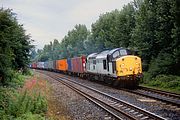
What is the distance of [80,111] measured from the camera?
59.7ft

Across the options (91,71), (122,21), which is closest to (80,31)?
(122,21)

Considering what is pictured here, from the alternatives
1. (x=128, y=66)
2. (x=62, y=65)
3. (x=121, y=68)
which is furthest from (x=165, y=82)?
(x=62, y=65)

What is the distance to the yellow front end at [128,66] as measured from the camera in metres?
28.9

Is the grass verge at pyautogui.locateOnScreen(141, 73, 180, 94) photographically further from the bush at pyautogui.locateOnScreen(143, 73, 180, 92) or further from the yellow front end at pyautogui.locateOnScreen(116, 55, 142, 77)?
the yellow front end at pyautogui.locateOnScreen(116, 55, 142, 77)

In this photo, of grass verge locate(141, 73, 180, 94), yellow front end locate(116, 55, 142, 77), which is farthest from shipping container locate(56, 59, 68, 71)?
yellow front end locate(116, 55, 142, 77)

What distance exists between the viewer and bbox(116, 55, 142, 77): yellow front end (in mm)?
28942

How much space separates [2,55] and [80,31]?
106355 millimetres

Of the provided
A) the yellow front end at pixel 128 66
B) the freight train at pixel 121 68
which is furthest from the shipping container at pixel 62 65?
the yellow front end at pixel 128 66

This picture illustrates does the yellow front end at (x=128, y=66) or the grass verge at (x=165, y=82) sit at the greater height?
the yellow front end at (x=128, y=66)

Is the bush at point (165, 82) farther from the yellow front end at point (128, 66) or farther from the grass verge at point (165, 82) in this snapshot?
the yellow front end at point (128, 66)

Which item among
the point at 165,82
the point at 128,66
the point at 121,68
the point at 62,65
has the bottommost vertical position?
the point at 165,82

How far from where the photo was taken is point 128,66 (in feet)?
95.9

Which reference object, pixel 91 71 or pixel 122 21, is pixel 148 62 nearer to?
pixel 91 71

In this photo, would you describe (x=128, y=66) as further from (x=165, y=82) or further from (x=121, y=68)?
(x=165, y=82)
